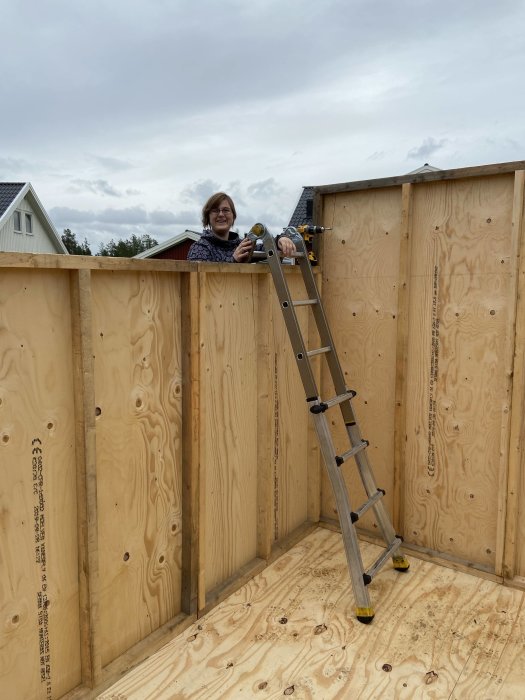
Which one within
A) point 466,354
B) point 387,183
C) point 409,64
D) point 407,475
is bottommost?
point 407,475

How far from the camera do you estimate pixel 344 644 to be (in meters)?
2.45

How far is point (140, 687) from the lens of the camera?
2.19 m

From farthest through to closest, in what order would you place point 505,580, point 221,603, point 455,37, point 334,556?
point 455,37
point 334,556
point 505,580
point 221,603

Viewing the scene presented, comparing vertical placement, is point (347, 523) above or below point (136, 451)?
below

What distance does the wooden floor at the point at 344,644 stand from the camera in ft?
7.17

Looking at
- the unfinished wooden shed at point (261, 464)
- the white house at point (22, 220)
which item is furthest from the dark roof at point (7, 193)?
the unfinished wooden shed at point (261, 464)

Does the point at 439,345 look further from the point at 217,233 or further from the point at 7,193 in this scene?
the point at 7,193

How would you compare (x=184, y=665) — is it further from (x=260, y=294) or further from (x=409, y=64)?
(x=409, y=64)

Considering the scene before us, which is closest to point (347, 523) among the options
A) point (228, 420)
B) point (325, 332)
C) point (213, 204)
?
point (228, 420)

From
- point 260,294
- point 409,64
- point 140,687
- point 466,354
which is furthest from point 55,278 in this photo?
point 409,64

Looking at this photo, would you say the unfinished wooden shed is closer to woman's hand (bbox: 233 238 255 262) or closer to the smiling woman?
woman's hand (bbox: 233 238 255 262)

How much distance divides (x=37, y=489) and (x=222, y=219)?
1841 mm

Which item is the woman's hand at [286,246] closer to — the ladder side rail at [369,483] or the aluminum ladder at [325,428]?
the aluminum ladder at [325,428]

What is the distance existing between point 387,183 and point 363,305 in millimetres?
764
